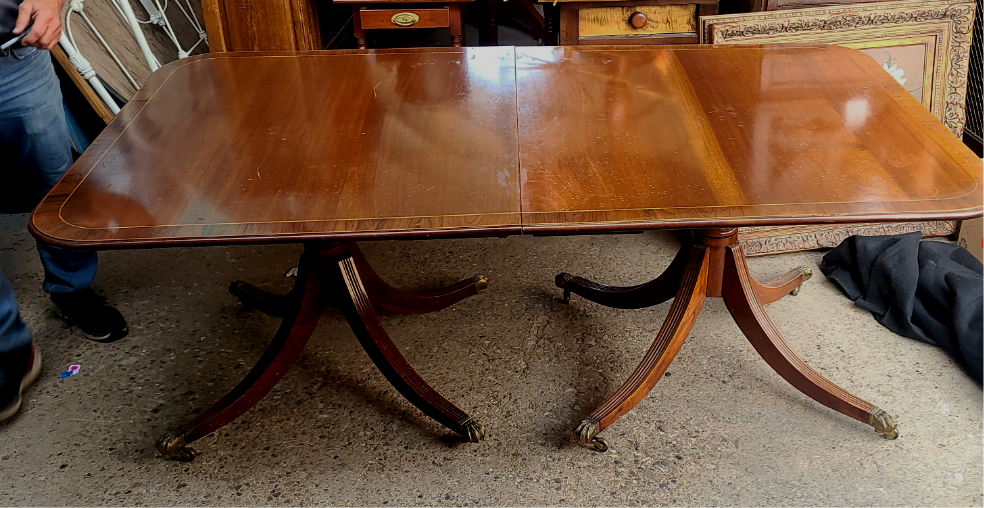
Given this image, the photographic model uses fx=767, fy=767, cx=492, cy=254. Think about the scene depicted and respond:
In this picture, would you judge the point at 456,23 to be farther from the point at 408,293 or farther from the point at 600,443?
the point at 600,443

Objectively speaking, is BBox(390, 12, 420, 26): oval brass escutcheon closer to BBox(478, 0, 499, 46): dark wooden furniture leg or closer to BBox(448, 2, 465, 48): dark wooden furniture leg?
BBox(448, 2, 465, 48): dark wooden furniture leg

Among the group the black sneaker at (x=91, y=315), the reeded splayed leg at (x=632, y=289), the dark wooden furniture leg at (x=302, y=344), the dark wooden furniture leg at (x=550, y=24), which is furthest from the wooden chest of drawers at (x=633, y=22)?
the black sneaker at (x=91, y=315)

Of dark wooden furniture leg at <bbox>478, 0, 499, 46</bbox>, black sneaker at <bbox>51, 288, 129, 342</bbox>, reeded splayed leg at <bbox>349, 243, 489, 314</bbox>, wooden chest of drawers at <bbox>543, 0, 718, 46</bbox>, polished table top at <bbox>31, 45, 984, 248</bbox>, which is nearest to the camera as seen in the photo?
polished table top at <bbox>31, 45, 984, 248</bbox>

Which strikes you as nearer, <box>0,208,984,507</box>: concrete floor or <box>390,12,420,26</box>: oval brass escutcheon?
<box>0,208,984,507</box>: concrete floor

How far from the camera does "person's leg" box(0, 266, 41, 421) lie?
1976 millimetres

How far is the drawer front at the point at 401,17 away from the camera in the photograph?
2.84 m

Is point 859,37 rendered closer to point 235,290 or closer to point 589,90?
point 589,90

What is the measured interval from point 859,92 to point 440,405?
121 cm

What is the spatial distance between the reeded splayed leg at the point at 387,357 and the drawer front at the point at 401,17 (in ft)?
4.26

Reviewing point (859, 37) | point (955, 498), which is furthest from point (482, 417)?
point (859, 37)

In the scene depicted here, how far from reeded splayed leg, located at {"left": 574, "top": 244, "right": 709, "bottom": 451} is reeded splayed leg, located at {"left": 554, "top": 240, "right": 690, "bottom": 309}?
0.15 ft

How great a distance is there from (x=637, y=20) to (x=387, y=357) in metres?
1.55

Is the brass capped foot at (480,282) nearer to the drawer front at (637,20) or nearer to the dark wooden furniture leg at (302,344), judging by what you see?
the dark wooden furniture leg at (302,344)

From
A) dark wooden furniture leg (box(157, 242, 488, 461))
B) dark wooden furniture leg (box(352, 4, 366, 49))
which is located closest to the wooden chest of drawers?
dark wooden furniture leg (box(352, 4, 366, 49))
